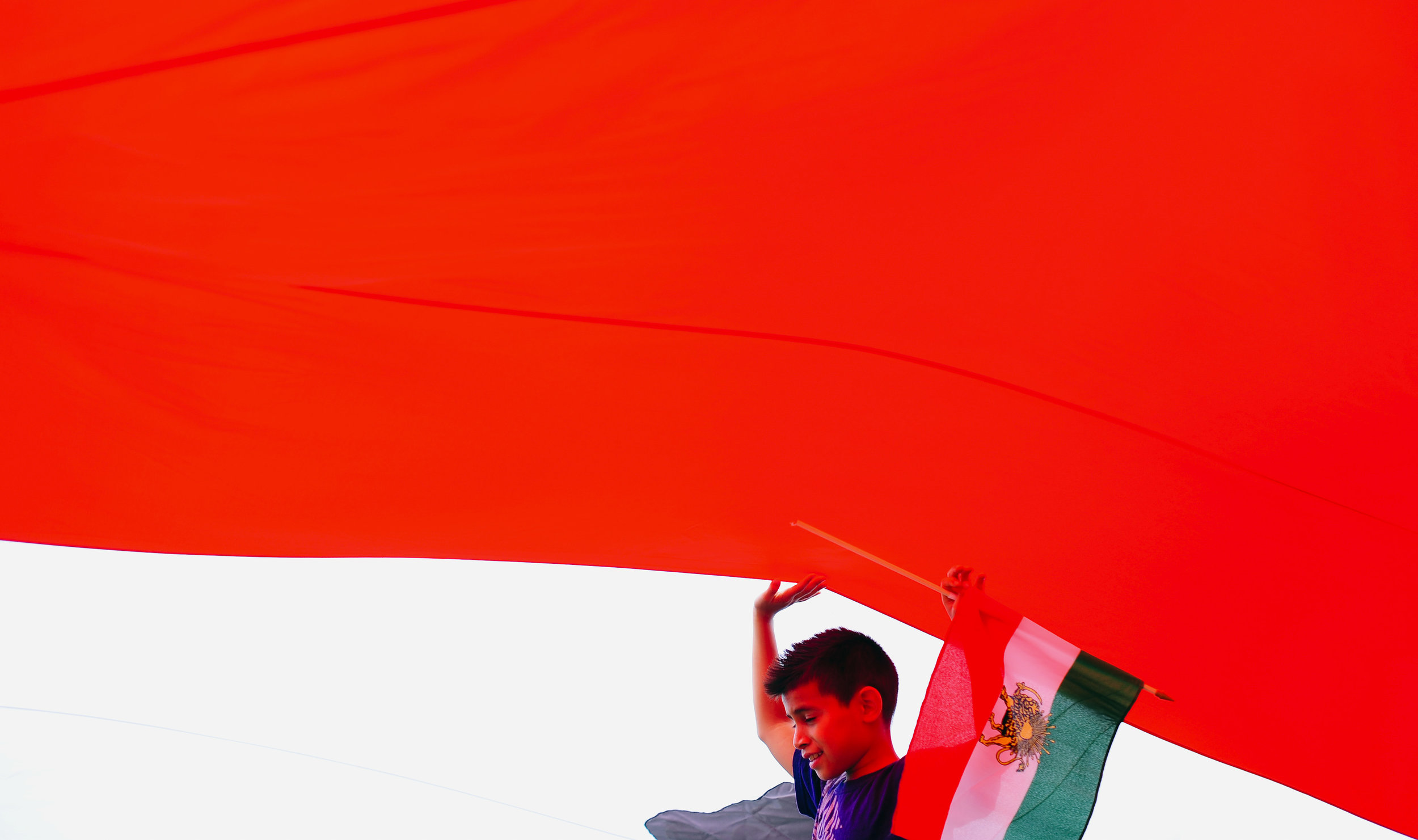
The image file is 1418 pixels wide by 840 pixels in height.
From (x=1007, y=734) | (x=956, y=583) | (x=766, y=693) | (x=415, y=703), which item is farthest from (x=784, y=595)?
(x=415, y=703)

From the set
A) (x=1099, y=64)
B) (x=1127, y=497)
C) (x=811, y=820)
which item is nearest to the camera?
(x=1099, y=64)

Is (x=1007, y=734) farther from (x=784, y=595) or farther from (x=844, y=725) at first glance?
(x=784, y=595)

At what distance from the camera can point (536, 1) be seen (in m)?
1.29

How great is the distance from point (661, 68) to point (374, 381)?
34.7 inches

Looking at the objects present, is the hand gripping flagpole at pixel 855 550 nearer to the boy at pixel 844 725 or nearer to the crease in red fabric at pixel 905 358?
the boy at pixel 844 725

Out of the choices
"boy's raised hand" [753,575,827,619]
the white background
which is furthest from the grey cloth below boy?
"boy's raised hand" [753,575,827,619]

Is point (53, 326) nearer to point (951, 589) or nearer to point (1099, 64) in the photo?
point (951, 589)

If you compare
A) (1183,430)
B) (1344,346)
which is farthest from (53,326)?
(1344,346)

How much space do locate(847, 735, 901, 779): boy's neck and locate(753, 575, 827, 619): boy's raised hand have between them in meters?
0.56

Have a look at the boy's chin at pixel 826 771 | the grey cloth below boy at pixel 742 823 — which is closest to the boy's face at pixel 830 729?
the boy's chin at pixel 826 771

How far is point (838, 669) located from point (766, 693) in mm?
350

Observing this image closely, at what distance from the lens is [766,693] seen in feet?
7.07

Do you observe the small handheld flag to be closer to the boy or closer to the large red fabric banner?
the boy

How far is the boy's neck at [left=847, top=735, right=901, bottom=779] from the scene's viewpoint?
1809 millimetres
